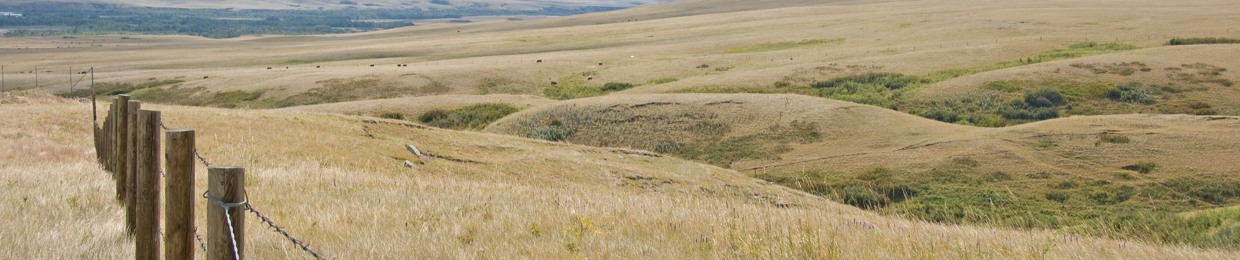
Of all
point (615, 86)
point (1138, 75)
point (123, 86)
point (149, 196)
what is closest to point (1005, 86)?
point (1138, 75)

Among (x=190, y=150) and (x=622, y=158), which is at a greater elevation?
(x=190, y=150)

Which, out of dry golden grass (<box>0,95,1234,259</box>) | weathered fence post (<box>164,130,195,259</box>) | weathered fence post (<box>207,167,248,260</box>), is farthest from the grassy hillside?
weathered fence post (<box>207,167,248,260</box>)

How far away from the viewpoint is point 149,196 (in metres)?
7.16

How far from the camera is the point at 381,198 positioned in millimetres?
14102

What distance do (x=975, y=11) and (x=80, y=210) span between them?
127 metres

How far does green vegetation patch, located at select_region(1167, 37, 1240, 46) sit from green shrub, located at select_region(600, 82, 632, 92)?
41.6 meters

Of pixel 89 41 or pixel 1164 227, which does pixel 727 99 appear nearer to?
pixel 1164 227

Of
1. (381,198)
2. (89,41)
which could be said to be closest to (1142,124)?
(381,198)

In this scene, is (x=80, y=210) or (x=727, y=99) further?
(x=727, y=99)

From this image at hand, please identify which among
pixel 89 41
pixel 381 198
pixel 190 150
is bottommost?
pixel 89 41

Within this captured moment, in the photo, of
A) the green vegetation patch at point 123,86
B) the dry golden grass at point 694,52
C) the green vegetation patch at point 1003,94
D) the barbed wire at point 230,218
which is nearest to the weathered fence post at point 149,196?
the barbed wire at point 230,218

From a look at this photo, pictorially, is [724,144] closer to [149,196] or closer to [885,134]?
[885,134]

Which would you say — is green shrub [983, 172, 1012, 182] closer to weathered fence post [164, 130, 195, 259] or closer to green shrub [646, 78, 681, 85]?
weathered fence post [164, 130, 195, 259]

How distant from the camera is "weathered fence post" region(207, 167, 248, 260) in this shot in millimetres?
5965
